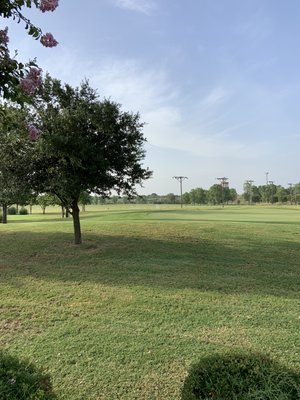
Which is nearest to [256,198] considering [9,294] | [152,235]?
[152,235]

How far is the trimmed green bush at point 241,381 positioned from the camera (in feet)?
7.34

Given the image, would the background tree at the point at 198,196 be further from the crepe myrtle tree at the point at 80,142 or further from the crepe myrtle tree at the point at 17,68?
the crepe myrtle tree at the point at 17,68

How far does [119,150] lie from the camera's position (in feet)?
36.8

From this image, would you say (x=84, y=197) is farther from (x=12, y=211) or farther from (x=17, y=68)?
(x=12, y=211)

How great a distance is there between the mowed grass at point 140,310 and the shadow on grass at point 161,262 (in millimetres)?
30

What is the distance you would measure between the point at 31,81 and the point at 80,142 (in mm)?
7250

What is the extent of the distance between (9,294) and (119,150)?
603 cm

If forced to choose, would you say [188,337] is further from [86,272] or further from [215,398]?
[86,272]

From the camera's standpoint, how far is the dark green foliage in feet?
7.22

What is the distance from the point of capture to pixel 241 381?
2.37m

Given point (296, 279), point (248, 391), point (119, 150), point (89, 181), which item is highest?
point (119, 150)

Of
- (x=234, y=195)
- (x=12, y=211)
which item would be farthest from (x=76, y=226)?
(x=234, y=195)

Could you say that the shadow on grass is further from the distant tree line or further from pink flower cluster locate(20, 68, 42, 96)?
the distant tree line

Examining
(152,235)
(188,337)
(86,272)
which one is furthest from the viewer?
(152,235)
